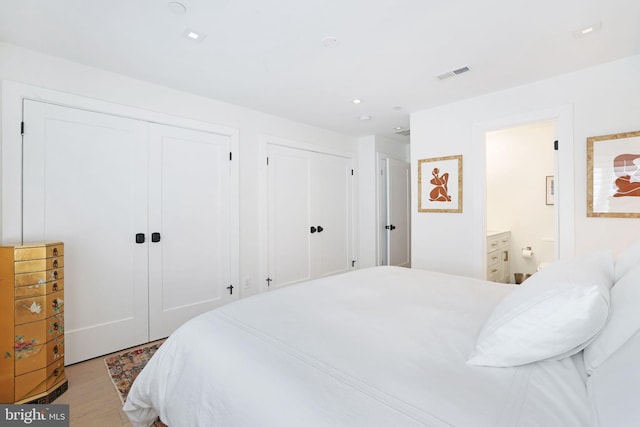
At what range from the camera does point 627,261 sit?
1238mm

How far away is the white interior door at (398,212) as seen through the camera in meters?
4.73

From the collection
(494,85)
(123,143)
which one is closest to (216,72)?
(123,143)

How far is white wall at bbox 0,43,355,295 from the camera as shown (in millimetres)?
2168

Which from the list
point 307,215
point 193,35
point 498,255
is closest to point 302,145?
point 307,215

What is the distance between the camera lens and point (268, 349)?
106cm

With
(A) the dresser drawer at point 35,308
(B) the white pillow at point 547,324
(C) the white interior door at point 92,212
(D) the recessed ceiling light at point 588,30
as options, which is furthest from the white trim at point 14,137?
(D) the recessed ceiling light at point 588,30

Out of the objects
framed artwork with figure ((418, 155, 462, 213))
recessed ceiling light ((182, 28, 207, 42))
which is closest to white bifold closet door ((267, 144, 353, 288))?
framed artwork with figure ((418, 155, 462, 213))

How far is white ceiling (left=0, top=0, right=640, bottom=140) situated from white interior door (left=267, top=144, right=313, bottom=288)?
3.38ft

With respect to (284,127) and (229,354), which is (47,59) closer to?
(284,127)

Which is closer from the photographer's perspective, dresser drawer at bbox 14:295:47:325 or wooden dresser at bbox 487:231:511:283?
dresser drawer at bbox 14:295:47:325

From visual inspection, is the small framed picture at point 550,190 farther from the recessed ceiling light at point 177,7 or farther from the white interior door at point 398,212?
the recessed ceiling light at point 177,7

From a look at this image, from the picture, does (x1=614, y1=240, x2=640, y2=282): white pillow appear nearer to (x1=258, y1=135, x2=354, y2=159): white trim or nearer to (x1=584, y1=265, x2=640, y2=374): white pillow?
(x1=584, y1=265, x2=640, y2=374): white pillow

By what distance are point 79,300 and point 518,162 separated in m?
5.52

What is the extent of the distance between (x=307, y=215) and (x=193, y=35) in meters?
2.53
